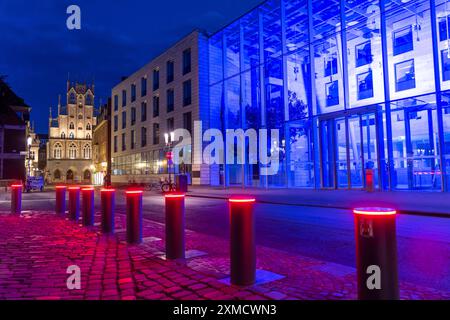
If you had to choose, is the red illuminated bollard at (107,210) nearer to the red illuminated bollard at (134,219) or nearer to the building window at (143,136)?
the red illuminated bollard at (134,219)

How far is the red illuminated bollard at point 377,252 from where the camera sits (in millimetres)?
2895

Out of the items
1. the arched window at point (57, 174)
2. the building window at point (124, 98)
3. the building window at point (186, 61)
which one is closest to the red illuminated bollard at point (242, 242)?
the building window at point (186, 61)

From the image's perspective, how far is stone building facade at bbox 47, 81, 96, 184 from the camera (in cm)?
9588

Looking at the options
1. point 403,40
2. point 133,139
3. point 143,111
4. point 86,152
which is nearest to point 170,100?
point 143,111

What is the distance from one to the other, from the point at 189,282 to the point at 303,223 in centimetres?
576

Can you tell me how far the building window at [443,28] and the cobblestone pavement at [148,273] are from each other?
21021 mm

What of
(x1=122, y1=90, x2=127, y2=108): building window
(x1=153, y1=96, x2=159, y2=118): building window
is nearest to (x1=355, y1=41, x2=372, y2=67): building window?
(x1=153, y1=96, x2=159, y2=118): building window

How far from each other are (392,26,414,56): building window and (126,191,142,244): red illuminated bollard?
22224 mm

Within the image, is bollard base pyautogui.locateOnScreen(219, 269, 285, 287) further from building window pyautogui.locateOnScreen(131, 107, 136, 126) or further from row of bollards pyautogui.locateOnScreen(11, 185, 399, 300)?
building window pyautogui.locateOnScreen(131, 107, 136, 126)

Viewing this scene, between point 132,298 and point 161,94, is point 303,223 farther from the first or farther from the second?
point 161,94

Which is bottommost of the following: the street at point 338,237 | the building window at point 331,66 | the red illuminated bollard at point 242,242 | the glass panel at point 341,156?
the street at point 338,237
